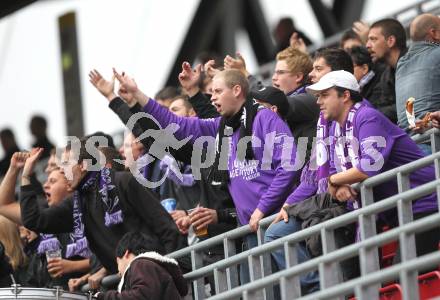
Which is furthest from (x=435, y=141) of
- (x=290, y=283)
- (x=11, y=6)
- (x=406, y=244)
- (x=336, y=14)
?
(x=336, y=14)

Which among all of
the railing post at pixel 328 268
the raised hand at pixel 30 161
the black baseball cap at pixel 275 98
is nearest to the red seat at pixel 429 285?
the railing post at pixel 328 268

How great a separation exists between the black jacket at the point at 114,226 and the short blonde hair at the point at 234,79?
3.49ft

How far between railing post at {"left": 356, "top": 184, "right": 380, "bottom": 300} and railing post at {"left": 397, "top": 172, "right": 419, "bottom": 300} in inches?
7.6

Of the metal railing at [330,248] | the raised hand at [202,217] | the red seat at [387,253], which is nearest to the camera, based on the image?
the metal railing at [330,248]

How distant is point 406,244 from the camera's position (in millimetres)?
10172

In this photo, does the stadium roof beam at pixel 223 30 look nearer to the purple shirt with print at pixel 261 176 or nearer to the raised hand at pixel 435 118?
the purple shirt with print at pixel 261 176

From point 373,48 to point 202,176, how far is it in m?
1.85

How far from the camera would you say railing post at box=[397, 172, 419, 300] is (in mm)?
9531

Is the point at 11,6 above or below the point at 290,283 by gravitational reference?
above

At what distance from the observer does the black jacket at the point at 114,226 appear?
41.3ft

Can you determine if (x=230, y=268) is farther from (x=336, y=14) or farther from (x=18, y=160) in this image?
(x=336, y=14)

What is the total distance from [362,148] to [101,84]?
2889 mm

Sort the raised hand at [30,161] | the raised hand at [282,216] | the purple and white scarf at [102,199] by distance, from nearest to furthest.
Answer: the raised hand at [282,216] < the purple and white scarf at [102,199] < the raised hand at [30,161]

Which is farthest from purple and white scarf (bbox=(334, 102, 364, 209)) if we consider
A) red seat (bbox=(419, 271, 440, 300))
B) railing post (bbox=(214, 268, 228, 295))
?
railing post (bbox=(214, 268, 228, 295))
